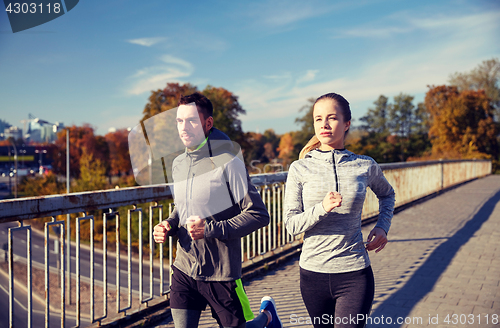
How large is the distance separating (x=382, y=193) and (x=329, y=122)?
0.61 m

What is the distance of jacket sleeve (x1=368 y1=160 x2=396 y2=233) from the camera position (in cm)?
236

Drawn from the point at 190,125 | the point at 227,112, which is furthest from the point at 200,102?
the point at 227,112

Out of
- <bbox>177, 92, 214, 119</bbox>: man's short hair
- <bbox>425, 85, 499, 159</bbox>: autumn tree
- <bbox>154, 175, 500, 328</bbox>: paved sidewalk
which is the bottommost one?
<bbox>154, 175, 500, 328</bbox>: paved sidewalk

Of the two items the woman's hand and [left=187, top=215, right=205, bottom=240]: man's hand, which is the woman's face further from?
[left=187, top=215, right=205, bottom=240]: man's hand

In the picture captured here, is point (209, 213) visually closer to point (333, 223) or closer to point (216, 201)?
point (216, 201)

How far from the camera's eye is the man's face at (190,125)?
217cm

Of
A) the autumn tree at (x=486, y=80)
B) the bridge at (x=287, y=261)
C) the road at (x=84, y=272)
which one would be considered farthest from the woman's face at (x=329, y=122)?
the autumn tree at (x=486, y=80)

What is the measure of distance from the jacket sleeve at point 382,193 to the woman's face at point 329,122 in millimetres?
292

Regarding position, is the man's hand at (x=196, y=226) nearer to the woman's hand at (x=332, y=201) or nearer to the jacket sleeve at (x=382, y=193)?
the woman's hand at (x=332, y=201)

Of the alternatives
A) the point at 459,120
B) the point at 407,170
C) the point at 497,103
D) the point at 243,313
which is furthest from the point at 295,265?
the point at 497,103

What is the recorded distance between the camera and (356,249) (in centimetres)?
219

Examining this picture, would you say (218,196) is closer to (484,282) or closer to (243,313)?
(243,313)

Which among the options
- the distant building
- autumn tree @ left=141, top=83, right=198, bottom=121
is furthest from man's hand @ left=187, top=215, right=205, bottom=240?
the distant building

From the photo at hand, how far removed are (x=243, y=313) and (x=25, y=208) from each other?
5.52ft
